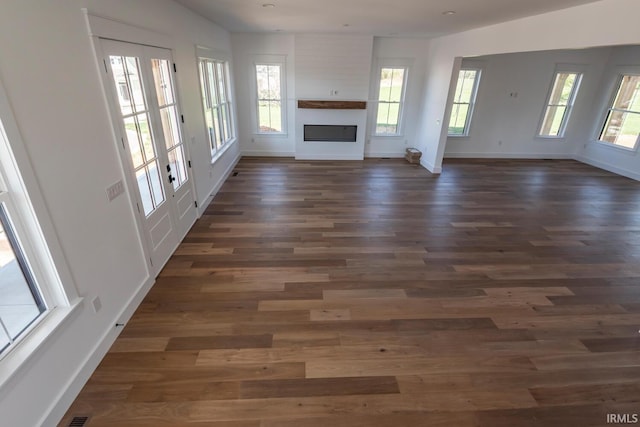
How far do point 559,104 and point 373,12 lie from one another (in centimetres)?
633

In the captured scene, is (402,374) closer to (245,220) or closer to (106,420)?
(106,420)

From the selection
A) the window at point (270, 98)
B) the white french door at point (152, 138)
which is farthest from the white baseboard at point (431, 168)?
the white french door at point (152, 138)

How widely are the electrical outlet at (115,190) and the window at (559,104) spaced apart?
909 centimetres

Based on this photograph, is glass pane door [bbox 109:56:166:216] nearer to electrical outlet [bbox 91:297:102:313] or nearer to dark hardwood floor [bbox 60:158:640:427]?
dark hardwood floor [bbox 60:158:640:427]

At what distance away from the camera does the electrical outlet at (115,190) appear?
94.4 inches

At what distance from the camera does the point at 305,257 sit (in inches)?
141

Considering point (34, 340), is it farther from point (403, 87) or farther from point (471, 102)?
point (471, 102)

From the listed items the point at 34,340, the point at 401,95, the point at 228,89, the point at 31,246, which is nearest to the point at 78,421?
the point at 34,340

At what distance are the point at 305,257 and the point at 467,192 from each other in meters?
3.74

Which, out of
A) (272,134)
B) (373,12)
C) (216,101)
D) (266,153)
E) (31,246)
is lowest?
(266,153)

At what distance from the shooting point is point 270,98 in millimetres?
7277

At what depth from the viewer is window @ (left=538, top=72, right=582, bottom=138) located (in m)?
7.33

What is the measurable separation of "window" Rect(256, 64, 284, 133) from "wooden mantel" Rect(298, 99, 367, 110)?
0.69 meters

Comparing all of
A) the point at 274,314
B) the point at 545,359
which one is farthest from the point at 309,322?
the point at 545,359
